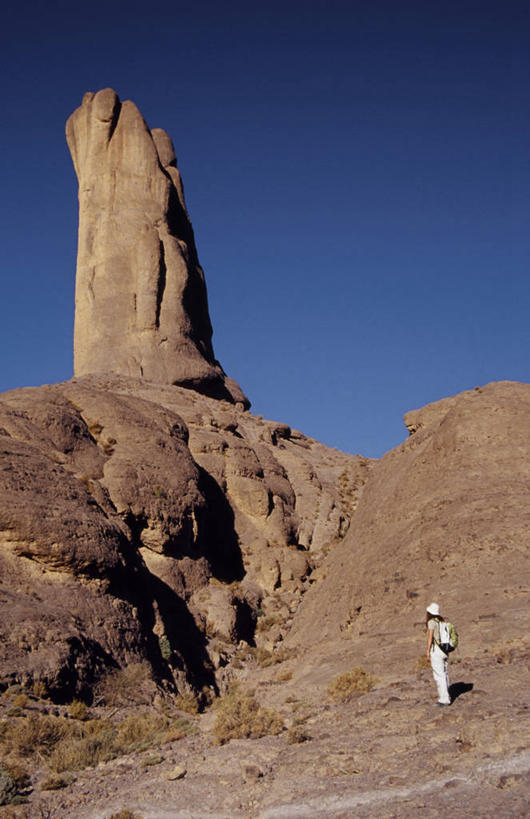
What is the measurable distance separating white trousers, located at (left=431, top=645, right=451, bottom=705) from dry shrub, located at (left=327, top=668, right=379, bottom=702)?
111 inches

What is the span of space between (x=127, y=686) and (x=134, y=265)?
32.5 meters

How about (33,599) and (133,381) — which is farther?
(133,381)

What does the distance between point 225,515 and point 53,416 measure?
29.0ft

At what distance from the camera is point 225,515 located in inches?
1235

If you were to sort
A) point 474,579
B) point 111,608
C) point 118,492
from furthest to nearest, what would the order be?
point 118,492, point 111,608, point 474,579

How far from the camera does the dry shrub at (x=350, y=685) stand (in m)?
14.5

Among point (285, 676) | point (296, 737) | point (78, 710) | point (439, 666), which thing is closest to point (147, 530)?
point (285, 676)

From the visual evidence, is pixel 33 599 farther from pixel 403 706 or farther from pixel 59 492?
pixel 403 706

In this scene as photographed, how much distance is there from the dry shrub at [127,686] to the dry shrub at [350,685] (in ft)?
15.7

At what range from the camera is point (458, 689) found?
497 inches

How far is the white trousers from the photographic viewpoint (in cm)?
1177

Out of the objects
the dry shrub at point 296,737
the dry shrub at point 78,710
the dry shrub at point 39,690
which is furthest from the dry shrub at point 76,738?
the dry shrub at point 296,737

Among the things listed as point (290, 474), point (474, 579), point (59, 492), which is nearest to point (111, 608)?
point (59, 492)

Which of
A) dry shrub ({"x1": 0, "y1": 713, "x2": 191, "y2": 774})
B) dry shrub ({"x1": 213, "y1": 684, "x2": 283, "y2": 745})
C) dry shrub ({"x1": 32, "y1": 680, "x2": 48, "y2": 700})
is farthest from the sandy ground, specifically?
dry shrub ({"x1": 32, "y1": 680, "x2": 48, "y2": 700})
